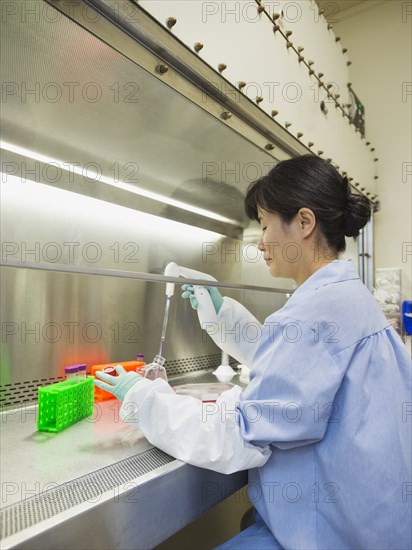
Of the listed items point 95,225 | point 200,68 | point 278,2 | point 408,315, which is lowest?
point 408,315

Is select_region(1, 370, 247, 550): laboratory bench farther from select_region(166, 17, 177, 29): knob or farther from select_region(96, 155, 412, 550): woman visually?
select_region(166, 17, 177, 29): knob

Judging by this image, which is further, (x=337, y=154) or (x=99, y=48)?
(x=337, y=154)

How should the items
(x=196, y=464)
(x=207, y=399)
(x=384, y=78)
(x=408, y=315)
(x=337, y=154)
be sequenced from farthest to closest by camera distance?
1. (x=384, y=78)
2. (x=408, y=315)
3. (x=337, y=154)
4. (x=207, y=399)
5. (x=196, y=464)

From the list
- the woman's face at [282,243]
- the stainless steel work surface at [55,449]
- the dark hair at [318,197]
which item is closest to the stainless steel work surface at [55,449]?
the stainless steel work surface at [55,449]

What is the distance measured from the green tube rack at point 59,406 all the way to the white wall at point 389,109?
2487mm

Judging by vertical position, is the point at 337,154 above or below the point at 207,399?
above

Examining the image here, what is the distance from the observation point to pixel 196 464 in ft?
2.72

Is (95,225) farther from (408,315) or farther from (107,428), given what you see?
(408,315)

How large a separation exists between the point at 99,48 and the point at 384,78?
9.18 ft

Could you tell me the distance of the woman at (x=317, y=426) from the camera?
0.79 m

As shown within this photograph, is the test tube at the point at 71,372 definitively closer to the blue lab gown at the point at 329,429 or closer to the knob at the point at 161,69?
the blue lab gown at the point at 329,429

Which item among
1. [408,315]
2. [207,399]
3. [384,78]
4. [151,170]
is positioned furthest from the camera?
[384,78]

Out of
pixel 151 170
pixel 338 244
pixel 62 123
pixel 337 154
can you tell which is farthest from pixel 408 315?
pixel 62 123

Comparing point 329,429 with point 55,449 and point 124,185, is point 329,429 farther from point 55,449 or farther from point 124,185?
point 124,185
